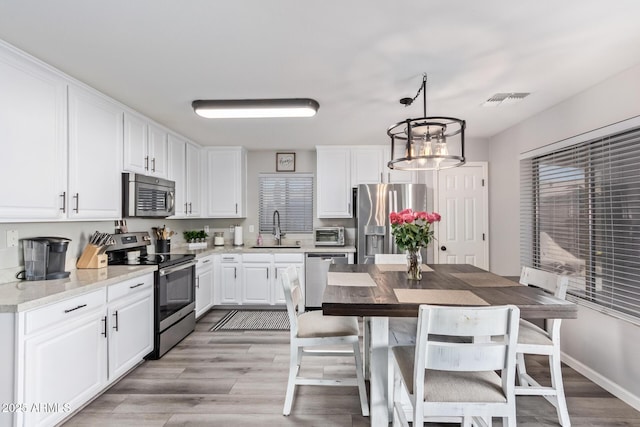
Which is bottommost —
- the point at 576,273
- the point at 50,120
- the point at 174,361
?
the point at 174,361

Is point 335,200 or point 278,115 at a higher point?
point 278,115

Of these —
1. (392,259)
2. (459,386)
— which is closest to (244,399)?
(459,386)

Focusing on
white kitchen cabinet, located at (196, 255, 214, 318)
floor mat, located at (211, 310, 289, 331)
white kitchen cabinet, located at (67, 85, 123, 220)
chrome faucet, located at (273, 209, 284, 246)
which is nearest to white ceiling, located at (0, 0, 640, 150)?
white kitchen cabinet, located at (67, 85, 123, 220)

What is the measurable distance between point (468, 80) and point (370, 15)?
119 cm

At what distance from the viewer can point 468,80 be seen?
254cm

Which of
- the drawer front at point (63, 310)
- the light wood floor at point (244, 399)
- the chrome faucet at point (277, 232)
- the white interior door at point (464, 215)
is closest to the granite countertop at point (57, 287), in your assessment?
the drawer front at point (63, 310)

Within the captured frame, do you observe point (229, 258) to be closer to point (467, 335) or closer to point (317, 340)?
point (317, 340)

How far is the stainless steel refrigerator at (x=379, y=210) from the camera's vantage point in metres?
4.38

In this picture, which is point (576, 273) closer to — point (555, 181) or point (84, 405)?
point (555, 181)

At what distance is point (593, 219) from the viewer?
2.72m

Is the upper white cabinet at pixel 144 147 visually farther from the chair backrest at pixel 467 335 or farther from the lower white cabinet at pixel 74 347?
the chair backrest at pixel 467 335

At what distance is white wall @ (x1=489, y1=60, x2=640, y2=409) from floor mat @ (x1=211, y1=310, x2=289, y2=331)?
284cm

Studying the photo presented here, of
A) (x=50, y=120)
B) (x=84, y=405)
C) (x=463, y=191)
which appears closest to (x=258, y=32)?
(x=50, y=120)

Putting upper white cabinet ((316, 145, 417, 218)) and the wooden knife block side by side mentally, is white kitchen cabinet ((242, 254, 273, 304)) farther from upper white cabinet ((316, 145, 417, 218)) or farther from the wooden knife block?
the wooden knife block
